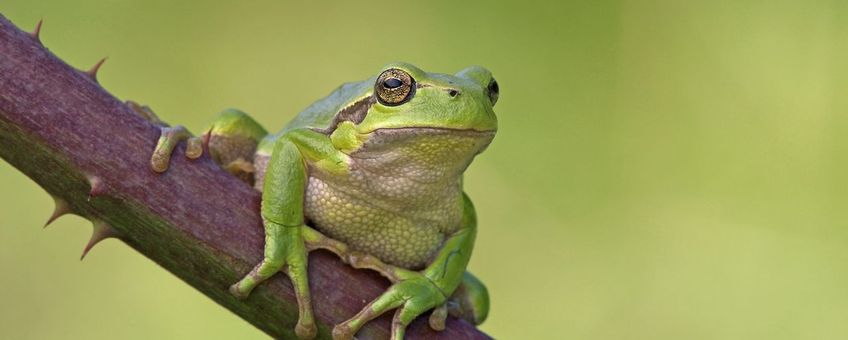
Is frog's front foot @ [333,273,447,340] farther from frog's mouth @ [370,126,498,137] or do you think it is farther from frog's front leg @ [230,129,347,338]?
frog's mouth @ [370,126,498,137]

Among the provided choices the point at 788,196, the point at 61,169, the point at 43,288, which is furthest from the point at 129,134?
the point at 788,196

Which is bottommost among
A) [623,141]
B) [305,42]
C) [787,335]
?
[787,335]

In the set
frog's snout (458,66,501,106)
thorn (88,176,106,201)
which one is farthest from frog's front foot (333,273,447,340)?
thorn (88,176,106,201)

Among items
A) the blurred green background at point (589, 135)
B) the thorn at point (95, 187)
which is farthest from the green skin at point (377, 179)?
the blurred green background at point (589, 135)

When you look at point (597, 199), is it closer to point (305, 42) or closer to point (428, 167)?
point (305, 42)

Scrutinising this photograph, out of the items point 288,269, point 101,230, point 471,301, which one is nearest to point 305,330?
point 288,269

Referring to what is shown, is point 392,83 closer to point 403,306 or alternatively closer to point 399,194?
point 399,194
